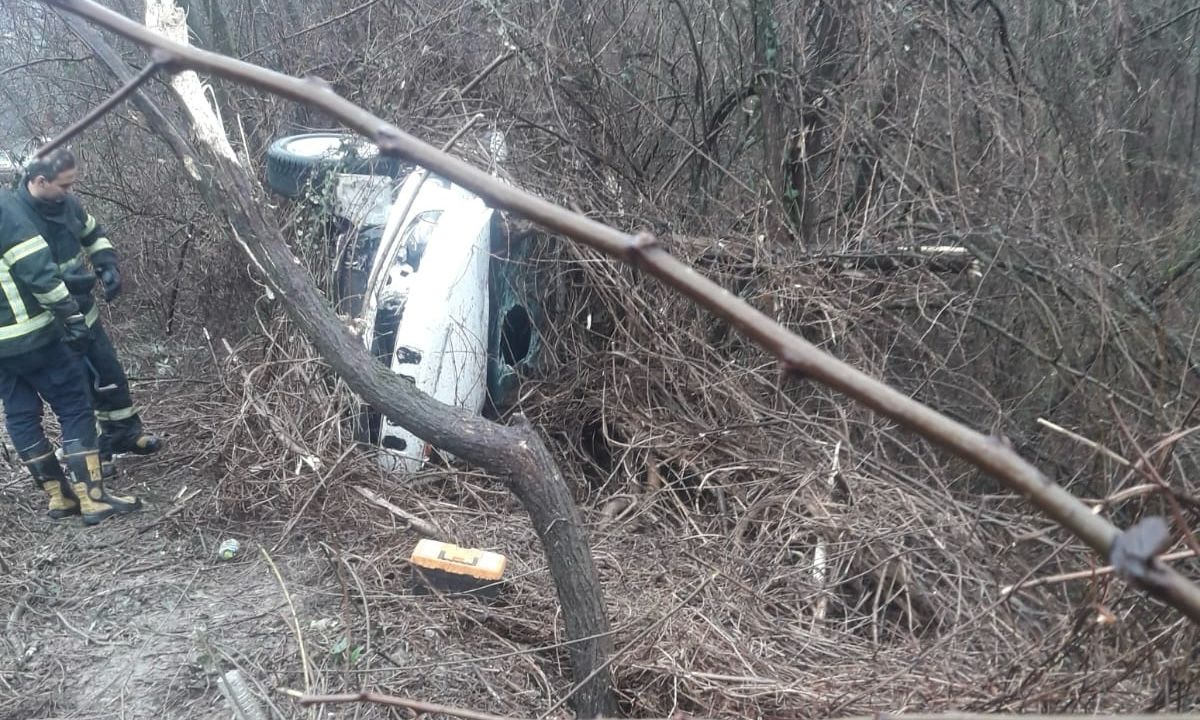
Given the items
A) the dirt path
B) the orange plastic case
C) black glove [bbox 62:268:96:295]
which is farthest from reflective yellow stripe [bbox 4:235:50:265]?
the orange plastic case

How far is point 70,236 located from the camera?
4.51 m

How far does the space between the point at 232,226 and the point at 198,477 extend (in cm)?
213

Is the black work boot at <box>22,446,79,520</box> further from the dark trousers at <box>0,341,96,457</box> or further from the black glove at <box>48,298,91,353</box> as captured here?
the black glove at <box>48,298,91,353</box>

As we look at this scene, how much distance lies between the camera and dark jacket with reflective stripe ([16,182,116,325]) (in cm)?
426

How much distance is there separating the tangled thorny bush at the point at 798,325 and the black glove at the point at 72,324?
0.79 m

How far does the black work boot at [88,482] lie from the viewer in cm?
434

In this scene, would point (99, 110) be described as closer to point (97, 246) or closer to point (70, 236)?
point (70, 236)

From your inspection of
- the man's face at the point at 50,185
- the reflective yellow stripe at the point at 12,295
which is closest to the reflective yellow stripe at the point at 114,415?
the reflective yellow stripe at the point at 12,295

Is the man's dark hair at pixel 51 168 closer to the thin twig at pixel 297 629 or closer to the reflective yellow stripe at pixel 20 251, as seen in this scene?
the reflective yellow stripe at pixel 20 251

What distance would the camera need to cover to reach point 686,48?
18.4 ft

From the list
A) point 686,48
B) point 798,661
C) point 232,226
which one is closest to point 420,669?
point 798,661

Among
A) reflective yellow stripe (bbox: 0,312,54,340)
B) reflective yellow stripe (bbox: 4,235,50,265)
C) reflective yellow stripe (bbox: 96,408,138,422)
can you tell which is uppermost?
reflective yellow stripe (bbox: 4,235,50,265)

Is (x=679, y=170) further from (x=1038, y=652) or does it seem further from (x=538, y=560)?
(x=1038, y=652)

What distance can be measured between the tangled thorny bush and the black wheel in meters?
0.28
